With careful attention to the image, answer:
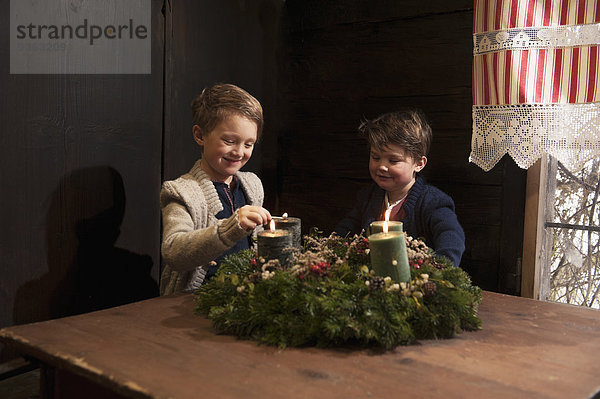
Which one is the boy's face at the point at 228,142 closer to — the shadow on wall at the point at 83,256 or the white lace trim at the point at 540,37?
the shadow on wall at the point at 83,256

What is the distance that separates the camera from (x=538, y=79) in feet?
5.82

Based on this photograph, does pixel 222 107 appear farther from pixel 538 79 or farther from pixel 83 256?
pixel 538 79

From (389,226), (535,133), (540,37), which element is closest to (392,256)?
(389,226)

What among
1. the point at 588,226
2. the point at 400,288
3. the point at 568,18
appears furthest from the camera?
the point at 588,226

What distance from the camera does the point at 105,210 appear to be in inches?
77.5

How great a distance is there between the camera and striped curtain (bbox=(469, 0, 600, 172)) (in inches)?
67.0

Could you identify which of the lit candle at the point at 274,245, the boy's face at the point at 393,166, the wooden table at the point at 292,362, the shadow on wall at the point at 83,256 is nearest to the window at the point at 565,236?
the boy's face at the point at 393,166

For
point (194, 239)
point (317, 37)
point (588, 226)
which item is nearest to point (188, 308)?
point (194, 239)

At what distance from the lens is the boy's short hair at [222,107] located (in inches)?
66.0

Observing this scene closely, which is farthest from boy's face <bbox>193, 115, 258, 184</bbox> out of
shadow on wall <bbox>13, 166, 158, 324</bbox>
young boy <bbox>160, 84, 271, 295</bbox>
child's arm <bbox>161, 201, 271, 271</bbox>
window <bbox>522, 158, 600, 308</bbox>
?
window <bbox>522, 158, 600, 308</bbox>

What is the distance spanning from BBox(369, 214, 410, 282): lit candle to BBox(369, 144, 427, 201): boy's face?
0.73 m

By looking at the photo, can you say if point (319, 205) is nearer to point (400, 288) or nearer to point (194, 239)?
point (194, 239)

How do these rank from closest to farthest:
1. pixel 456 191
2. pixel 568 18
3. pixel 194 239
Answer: pixel 194 239 < pixel 568 18 < pixel 456 191

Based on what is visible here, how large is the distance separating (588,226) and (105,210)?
1.73 m
